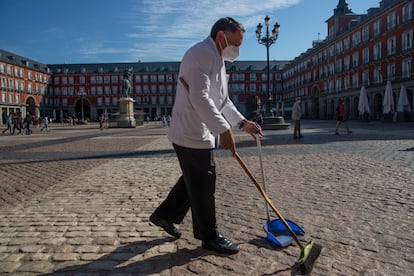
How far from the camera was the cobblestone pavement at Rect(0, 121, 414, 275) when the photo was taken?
100 inches

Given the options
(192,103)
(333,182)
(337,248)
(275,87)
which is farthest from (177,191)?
(275,87)

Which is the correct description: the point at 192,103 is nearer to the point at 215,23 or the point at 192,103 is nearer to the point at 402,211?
the point at 215,23

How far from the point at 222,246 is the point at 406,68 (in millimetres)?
39992

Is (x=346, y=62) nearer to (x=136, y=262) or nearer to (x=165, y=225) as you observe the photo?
(x=165, y=225)

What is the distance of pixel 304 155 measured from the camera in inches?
338

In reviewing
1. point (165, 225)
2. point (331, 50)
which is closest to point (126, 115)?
point (165, 225)

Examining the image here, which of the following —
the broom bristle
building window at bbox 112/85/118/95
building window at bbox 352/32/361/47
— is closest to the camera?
the broom bristle

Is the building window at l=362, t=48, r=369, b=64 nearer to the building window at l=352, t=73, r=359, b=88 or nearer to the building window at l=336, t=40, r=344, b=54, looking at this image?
the building window at l=352, t=73, r=359, b=88

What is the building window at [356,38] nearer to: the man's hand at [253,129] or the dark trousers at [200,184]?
the man's hand at [253,129]

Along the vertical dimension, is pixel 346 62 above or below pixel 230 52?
above

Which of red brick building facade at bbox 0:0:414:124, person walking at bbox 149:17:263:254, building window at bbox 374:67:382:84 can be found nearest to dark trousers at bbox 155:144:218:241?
person walking at bbox 149:17:263:254

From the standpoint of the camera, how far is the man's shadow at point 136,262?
97.0 inches

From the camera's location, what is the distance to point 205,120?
2416mm

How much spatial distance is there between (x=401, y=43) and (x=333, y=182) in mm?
38507
